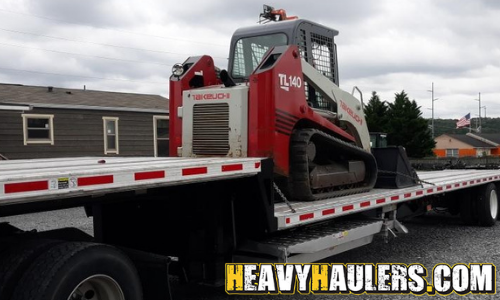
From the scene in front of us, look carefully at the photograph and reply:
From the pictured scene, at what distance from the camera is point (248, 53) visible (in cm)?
730

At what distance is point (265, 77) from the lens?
5727mm

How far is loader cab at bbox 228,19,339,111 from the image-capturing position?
6.87 meters

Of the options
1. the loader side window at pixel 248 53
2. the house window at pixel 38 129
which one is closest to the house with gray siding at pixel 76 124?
the house window at pixel 38 129

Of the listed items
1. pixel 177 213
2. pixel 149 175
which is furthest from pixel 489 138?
pixel 149 175

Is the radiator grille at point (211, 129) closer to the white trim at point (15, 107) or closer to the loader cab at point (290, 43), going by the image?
the loader cab at point (290, 43)

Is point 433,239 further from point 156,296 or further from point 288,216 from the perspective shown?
point 156,296

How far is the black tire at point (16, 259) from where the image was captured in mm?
3095

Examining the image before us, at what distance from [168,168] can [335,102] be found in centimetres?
389

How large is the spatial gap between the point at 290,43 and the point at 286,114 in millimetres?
1249

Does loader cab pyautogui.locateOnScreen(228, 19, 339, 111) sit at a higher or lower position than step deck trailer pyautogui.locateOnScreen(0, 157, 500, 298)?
higher

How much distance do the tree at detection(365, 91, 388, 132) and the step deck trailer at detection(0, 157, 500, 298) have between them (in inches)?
1174

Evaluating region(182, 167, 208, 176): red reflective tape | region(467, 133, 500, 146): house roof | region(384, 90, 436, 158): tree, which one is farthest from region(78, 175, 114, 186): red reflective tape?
region(467, 133, 500, 146): house roof

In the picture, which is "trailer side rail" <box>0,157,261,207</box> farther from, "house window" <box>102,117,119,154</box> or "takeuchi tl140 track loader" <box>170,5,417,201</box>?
"house window" <box>102,117,119,154</box>

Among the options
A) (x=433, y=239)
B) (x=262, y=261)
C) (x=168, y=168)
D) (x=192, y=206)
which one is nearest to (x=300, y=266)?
(x=262, y=261)
